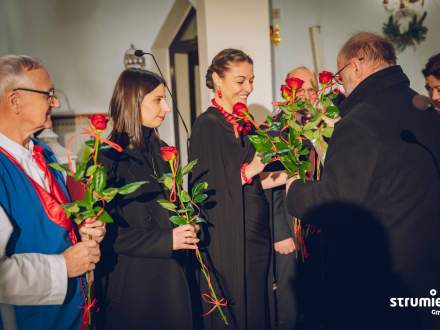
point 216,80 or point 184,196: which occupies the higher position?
point 216,80

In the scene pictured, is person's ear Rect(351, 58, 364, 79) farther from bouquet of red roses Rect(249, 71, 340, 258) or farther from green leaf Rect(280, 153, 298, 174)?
green leaf Rect(280, 153, 298, 174)

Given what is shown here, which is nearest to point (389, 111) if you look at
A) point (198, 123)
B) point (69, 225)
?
point (198, 123)

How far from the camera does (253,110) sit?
351cm

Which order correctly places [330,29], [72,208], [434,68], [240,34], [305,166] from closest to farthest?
[72,208]
[305,166]
[434,68]
[240,34]
[330,29]

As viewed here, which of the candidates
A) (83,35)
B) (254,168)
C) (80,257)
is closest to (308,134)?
(254,168)

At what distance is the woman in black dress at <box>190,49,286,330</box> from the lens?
6.73ft

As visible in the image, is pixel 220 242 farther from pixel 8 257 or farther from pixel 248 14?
pixel 248 14

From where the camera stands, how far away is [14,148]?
140cm

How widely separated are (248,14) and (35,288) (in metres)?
2.77

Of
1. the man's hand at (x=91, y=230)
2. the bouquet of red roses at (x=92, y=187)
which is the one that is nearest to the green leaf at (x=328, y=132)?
the bouquet of red roses at (x=92, y=187)

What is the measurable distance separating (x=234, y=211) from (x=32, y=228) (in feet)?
3.24

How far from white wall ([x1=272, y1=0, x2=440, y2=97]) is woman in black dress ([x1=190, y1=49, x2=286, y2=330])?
4702mm

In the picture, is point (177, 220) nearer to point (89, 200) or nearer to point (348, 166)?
point (89, 200)

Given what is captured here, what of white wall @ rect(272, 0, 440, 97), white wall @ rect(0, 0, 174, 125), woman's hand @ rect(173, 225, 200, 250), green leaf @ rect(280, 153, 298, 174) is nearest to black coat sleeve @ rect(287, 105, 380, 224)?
green leaf @ rect(280, 153, 298, 174)
